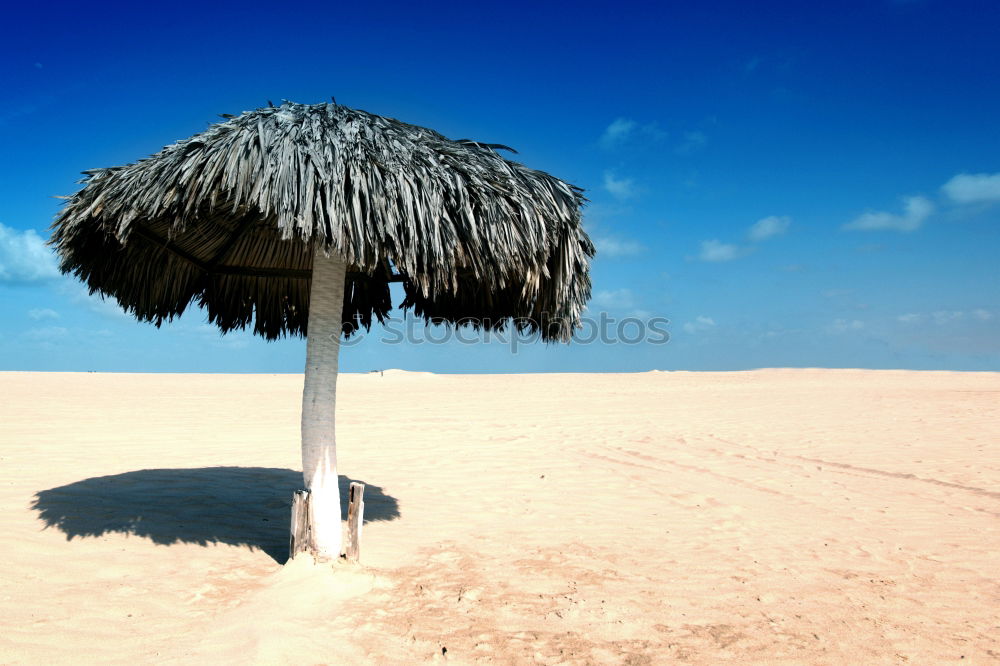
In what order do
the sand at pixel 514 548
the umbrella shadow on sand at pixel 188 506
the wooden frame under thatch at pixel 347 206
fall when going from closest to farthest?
the sand at pixel 514 548 < the wooden frame under thatch at pixel 347 206 < the umbrella shadow on sand at pixel 188 506

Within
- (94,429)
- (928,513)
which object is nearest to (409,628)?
(928,513)

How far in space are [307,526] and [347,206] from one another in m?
A: 2.48

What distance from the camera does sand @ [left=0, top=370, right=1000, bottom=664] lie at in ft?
12.7

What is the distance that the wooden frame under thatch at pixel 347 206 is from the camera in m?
4.08

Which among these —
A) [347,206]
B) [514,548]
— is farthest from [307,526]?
[347,206]

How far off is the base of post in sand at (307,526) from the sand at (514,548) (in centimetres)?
14

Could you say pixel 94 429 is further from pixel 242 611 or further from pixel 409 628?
pixel 409 628

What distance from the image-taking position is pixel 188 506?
6812mm

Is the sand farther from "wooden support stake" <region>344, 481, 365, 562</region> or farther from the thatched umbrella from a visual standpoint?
the thatched umbrella

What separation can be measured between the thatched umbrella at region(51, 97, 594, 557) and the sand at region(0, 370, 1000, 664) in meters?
1.10

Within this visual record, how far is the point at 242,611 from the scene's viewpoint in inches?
165

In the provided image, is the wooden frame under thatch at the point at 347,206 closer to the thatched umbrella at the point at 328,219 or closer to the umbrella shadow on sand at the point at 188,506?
the thatched umbrella at the point at 328,219

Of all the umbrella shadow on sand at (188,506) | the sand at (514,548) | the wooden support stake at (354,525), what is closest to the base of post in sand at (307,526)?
the wooden support stake at (354,525)

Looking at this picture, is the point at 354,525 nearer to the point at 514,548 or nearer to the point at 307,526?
the point at 307,526
